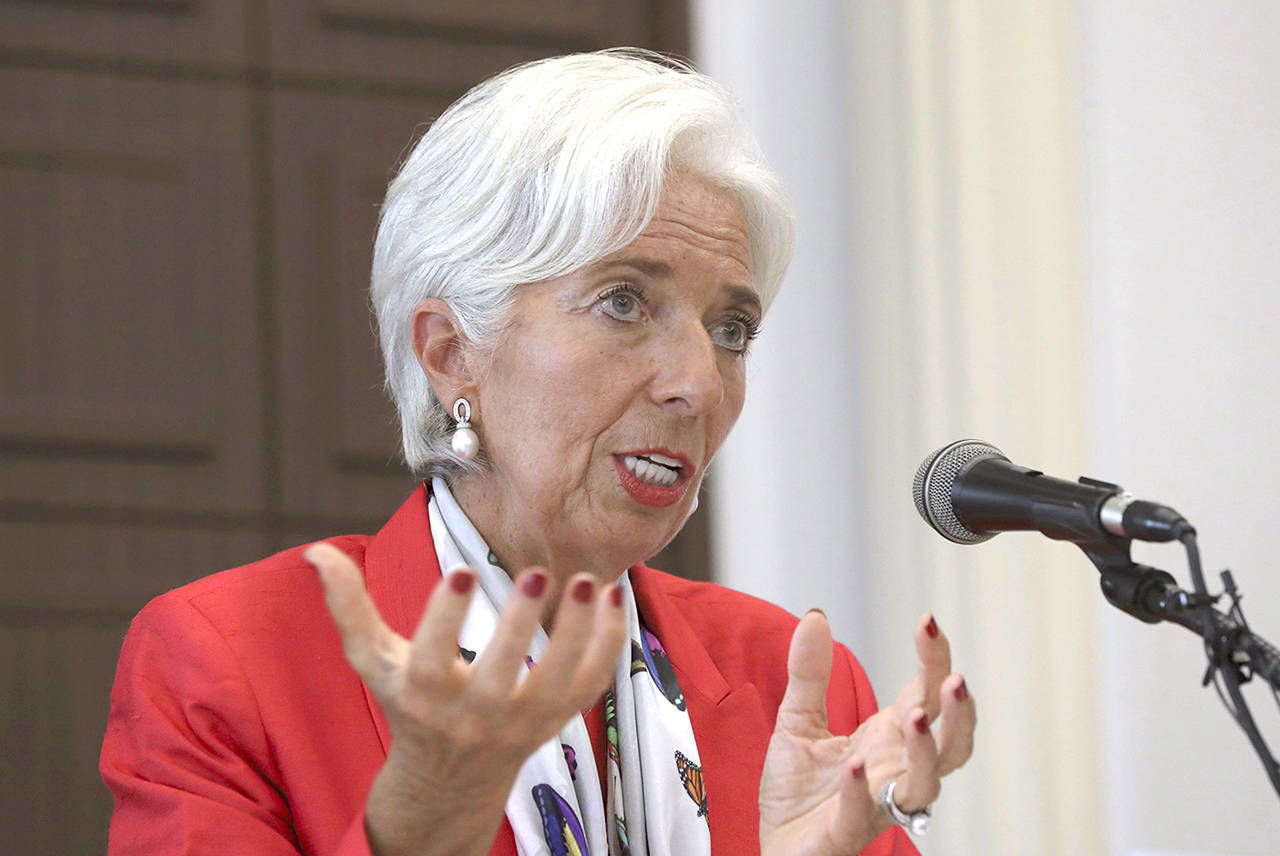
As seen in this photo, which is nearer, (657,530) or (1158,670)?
(657,530)

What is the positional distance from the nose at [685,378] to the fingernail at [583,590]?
2.39 ft

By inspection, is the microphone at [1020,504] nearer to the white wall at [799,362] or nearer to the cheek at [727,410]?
the cheek at [727,410]

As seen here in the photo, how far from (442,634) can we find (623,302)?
2.86 ft

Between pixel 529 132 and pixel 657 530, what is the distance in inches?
22.6

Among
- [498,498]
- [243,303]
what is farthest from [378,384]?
[498,498]

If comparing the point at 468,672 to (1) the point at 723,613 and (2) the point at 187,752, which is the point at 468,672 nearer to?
(2) the point at 187,752

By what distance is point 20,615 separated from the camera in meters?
3.49

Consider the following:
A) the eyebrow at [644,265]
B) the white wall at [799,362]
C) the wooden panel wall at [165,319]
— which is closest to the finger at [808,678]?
the eyebrow at [644,265]

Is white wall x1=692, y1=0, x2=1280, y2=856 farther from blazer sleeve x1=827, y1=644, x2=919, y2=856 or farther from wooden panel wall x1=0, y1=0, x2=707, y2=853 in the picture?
blazer sleeve x1=827, y1=644, x2=919, y2=856

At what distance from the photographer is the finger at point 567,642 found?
1.36m

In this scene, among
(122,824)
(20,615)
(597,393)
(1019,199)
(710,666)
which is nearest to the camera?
(122,824)

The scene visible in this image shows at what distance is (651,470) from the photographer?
2096 mm

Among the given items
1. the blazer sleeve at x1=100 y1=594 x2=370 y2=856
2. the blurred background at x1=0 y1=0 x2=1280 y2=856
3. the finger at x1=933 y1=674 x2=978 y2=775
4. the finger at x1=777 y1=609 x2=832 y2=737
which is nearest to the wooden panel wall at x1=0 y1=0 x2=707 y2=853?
the blurred background at x1=0 y1=0 x2=1280 y2=856

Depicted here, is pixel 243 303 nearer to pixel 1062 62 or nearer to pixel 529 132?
pixel 529 132
